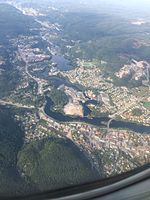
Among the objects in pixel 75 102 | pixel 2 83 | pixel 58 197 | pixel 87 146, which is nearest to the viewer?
pixel 58 197

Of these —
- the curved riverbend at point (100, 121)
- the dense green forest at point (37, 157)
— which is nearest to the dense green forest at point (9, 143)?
the dense green forest at point (37, 157)

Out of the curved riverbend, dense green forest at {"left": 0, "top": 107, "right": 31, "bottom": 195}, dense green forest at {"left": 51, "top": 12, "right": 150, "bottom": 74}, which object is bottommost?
dense green forest at {"left": 51, "top": 12, "right": 150, "bottom": 74}

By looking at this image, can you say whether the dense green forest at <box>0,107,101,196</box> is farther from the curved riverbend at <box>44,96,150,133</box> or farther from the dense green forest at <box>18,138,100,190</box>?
the curved riverbend at <box>44,96,150,133</box>

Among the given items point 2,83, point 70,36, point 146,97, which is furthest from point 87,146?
point 70,36

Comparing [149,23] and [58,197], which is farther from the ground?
[58,197]

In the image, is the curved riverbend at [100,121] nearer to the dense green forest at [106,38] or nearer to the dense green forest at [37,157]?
the dense green forest at [37,157]

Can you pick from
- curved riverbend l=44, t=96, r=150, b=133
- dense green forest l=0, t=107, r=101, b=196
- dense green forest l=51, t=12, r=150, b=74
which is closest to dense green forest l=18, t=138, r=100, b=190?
dense green forest l=0, t=107, r=101, b=196

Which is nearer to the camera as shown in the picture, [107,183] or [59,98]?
[107,183]

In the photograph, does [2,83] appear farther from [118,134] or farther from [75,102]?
[118,134]

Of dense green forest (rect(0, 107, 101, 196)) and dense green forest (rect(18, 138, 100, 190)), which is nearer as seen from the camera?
dense green forest (rect(0, 107, 101, 196))

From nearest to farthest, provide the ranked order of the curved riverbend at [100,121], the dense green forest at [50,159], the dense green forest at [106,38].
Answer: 1. the dense green forest at [50,159]
2. the curved riverbend at [100,121]
3. the dense green forest at [106,38]

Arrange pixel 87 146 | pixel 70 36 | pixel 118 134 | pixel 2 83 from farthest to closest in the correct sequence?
pixel 70 36
pixel 2 83
pixel 118 134
pixel 87 146
